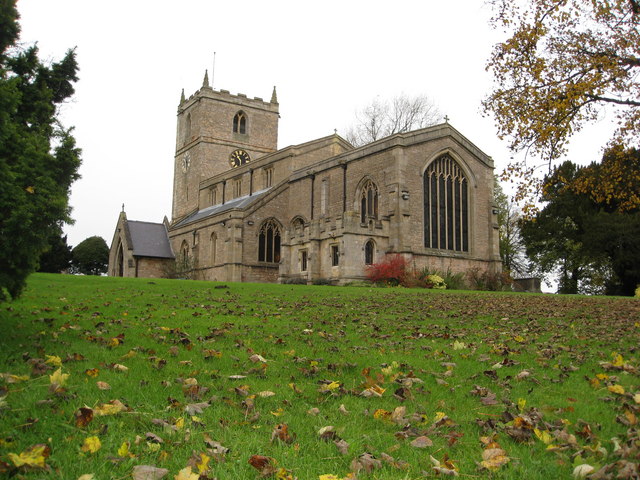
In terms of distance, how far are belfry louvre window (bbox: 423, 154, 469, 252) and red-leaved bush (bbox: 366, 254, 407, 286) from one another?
4067 millimetres

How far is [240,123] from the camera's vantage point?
61906 mm

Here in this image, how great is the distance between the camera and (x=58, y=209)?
24.1 ft

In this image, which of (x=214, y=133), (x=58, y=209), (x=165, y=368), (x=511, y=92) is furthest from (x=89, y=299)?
(x=214, y=133)

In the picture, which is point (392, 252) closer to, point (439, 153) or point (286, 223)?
point (439, 153)

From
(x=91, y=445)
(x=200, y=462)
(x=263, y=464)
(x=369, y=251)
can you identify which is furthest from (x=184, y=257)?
(x=263, y=464)

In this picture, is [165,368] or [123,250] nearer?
[165,368]

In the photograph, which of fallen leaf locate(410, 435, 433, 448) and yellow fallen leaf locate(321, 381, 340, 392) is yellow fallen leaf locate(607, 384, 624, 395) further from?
yellow fallen leaf locate(321, 381, 340, 392)

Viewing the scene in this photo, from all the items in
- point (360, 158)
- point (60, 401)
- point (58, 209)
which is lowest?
point (60, 401)

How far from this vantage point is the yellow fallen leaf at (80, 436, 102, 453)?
4.09m

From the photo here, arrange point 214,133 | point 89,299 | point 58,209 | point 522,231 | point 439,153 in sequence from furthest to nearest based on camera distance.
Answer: point 214,133 < point 522,231 < point 439,153 < point 89,299 < point 58,209

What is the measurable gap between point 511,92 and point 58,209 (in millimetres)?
A: 10901

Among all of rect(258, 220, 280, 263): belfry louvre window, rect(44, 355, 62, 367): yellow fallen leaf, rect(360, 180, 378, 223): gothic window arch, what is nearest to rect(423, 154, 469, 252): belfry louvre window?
rect(360, 180, 378, 223): gothic window arch

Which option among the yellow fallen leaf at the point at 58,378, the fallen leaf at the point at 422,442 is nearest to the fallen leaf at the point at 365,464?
the fallen leaf at the point at 422,442

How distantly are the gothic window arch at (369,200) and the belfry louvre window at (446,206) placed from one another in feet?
10.0
